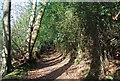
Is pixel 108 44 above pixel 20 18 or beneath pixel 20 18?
above

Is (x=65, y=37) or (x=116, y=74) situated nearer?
(x=116, y=74)

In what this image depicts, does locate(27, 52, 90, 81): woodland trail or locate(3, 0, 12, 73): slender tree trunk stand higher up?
locate(3, 0, 12, 73): slender tree trunk

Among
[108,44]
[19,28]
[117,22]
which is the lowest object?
[19,28]

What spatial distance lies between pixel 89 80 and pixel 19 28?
43.5 ft

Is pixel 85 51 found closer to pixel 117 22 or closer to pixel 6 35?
pixel 117 22

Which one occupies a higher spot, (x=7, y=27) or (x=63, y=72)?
(x=7, y=27)

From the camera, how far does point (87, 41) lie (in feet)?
27.1

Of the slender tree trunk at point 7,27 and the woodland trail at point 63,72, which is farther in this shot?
the woodland trail at point 63,72

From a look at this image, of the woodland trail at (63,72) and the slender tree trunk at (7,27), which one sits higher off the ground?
the slender tree trunk at (7,27)

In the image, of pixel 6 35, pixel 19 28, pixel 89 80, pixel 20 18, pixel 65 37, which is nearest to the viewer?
pixel 89 80

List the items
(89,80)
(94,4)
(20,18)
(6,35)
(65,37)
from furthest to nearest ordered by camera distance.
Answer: (20,18) → (65,37) → (6,35) → (94,4) → (89,80)

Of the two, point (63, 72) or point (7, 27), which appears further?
point (63, 72)

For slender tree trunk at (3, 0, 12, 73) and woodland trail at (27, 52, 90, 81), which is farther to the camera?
woodland trail at (27, 52, 90, 81)

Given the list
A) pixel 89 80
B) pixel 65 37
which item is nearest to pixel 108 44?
pixel 89 80
